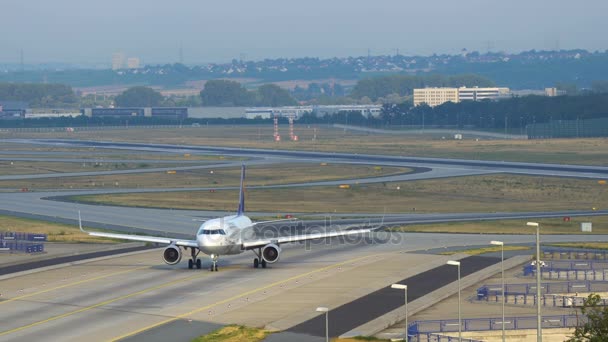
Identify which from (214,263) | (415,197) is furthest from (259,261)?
(415,197)

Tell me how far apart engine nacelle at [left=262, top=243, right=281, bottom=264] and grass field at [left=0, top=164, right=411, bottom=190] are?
83290 millimetres

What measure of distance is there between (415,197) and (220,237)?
71646 mm

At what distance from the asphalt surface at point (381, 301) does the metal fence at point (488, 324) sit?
382 cm

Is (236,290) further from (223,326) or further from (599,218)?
(599,218)

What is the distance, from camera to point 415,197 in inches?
5999

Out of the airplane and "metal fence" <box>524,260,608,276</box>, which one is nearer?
the airplane

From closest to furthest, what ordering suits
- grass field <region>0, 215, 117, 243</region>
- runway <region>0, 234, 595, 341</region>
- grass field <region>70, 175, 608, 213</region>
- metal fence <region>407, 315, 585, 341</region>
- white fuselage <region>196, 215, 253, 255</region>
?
metal fence <region>407, 315, 585, 341</region> < runway <region>0, 234, 595, 341</region> < white fuselage <region>196, 215, 253, 255</region> < grass field <region>0, 215, 117, 243</region> < grass field <region>70, 175, 608, 213</region>

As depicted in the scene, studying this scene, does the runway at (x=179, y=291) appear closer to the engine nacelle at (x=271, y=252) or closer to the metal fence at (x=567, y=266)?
the engine nacelle at (x=271, y=252)

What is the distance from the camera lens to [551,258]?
3804 inches

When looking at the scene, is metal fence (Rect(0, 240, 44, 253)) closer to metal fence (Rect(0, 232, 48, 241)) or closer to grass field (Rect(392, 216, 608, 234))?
metal fence (Rect(0, 232, 48, 241))

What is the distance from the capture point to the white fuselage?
83.8m

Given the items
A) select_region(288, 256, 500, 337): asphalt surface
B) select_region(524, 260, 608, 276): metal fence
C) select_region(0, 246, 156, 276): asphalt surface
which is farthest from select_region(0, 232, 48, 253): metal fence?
select_region(524, 260, 608, 276): metal fence

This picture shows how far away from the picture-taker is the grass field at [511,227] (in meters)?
117

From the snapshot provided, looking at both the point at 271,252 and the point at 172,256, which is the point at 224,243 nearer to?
the point at 172,256
